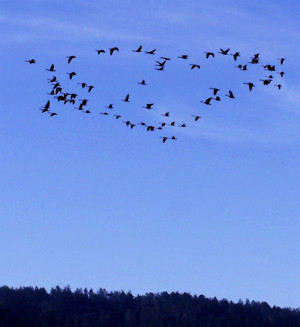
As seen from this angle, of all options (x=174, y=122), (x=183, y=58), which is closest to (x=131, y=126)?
(x=174, y=122)

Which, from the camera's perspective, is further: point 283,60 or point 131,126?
point 131,126

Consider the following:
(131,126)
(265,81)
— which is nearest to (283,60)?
(265,81)

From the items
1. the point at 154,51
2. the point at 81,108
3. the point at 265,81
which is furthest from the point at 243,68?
the point at 81,108

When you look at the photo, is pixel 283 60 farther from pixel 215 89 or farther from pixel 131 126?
pixel 131 126

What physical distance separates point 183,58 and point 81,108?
30.1 feet

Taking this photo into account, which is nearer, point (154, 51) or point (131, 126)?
point (154, 51)

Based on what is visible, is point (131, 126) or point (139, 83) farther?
point (131, 126)

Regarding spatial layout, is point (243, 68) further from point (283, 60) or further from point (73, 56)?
point (73, 56)

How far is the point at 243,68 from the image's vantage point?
230ft

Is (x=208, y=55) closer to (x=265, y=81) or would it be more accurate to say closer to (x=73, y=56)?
(x=265, y=81)

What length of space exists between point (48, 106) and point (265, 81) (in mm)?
16119

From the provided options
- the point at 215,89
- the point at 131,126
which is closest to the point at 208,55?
the point at 215,89

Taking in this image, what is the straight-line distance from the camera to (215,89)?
7062cm

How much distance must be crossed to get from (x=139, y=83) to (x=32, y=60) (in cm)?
796
